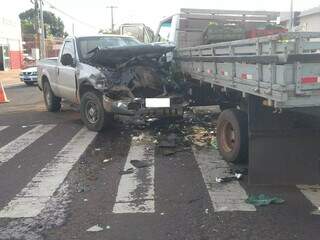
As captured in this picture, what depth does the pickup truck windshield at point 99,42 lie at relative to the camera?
12.0 metres

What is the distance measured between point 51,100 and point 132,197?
859cm

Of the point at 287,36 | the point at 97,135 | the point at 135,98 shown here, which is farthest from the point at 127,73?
the point at 287,36

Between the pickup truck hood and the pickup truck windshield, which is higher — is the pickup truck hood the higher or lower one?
the lower one

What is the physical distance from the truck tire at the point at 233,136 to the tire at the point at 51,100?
23.6 feet

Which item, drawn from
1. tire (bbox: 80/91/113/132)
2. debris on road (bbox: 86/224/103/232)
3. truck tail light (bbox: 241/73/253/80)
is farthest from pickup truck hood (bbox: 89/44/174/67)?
debris on road (bbox: 86/224/103/232)

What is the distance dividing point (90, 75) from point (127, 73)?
815 mm

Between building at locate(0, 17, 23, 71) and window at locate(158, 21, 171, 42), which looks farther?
building at locate(0, 17, 23, 71)

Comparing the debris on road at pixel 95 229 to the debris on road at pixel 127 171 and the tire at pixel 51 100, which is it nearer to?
the debris on road at pixel 127 171

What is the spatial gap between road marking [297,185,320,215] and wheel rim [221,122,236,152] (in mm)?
1570

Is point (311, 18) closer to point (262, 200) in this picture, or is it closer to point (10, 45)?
point (262, 200)

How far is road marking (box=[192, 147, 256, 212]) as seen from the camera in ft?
20.1

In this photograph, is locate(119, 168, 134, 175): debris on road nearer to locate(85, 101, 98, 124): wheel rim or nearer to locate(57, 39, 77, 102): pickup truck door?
locate(85, 101, 98, 124): wheel rim

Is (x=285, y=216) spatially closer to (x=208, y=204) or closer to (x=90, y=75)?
(x=208, y=204)

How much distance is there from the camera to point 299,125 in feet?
22.6
